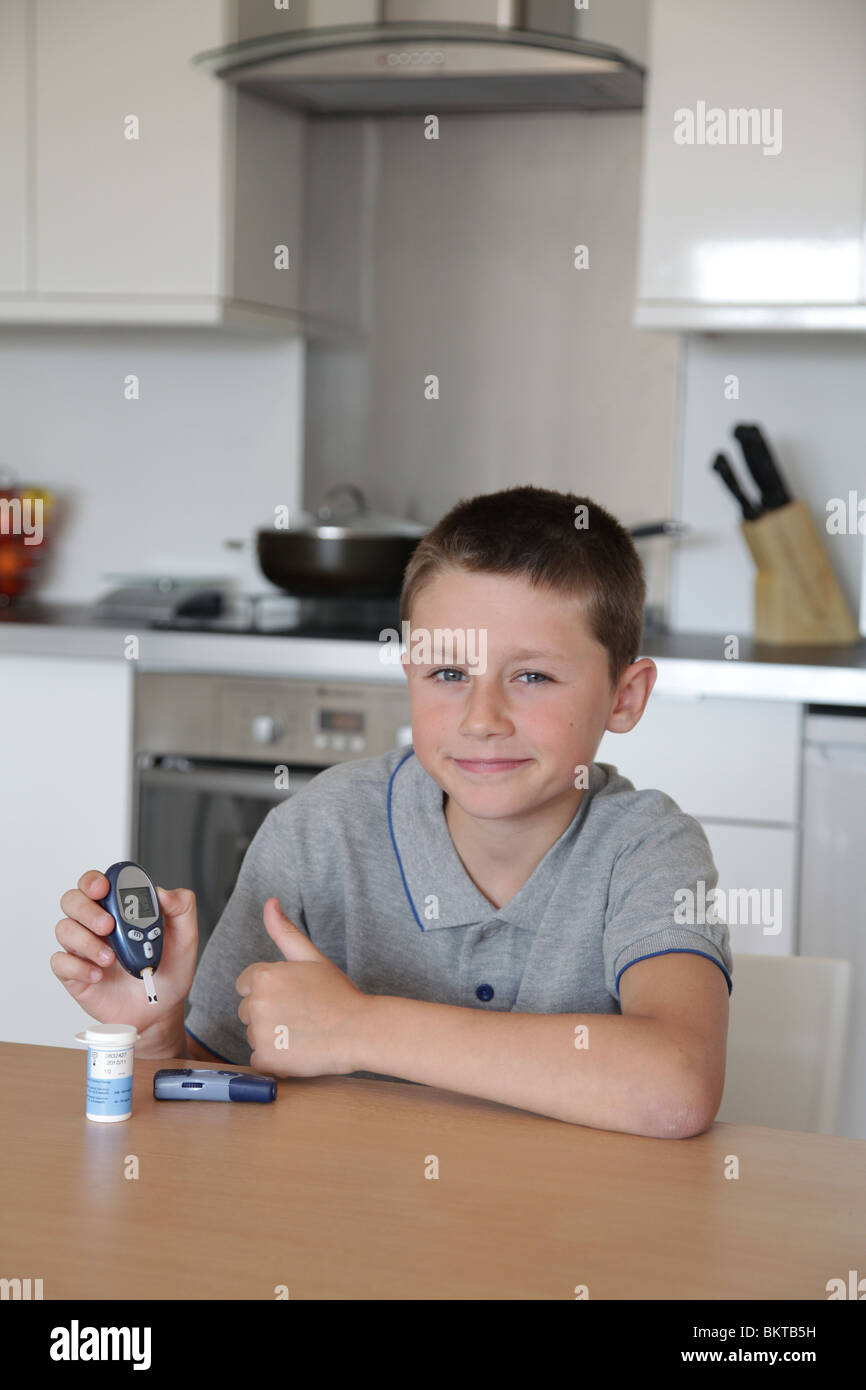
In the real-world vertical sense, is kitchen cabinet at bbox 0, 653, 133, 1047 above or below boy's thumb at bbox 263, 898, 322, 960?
below

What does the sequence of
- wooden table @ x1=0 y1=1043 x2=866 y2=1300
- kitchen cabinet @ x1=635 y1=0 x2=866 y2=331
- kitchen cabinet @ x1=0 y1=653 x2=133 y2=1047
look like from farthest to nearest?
kitchen cabinet @ x1=0 y1=653 x2=133 y2=1047 → kitchen cabinet @ x1=635 y1=0 x2=866 y2=331 → wooden table @ x1=0 y1=1043 x2=866 y2=1300

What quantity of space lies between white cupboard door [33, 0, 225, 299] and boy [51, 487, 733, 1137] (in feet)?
5.05

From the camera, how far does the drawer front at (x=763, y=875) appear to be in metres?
2.10

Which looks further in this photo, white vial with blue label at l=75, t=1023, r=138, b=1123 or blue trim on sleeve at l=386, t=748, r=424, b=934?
blue trim on sleeve at l=386, t=748, r=424, b=934

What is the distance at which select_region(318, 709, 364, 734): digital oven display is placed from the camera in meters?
2.28

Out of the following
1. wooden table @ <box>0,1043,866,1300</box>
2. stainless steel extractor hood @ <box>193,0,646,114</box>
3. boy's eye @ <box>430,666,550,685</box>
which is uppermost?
stainless steel extractor hood @ <box>193,0,646,114</box>

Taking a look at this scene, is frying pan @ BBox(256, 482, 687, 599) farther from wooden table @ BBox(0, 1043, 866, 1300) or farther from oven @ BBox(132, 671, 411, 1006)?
wooden table @ BBox(0, 1043, 866, 1300)

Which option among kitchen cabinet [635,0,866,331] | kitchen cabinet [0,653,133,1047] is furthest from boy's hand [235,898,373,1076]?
kitchen cabinet [635,0,866,331]

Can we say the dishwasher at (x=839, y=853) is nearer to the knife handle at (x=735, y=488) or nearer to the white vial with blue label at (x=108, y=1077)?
the knife handle at (x=735, y=488)

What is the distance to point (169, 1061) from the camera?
3.12ft

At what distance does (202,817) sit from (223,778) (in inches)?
2.8

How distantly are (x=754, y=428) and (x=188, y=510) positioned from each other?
111 centimetres

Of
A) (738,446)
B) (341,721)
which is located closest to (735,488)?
(738,446)
